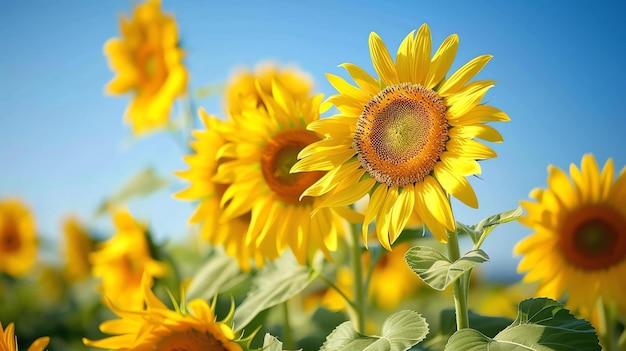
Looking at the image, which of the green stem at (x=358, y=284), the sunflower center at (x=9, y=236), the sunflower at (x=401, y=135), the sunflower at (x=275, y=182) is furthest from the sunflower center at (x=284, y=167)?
the sunflower center at (x=9, y=236)

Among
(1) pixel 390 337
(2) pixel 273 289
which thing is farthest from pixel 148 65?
(1) pixel 390 337

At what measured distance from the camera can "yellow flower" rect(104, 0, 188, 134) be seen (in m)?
1.93

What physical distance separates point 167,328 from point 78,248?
2.16 m

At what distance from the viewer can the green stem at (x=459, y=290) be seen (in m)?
0.92

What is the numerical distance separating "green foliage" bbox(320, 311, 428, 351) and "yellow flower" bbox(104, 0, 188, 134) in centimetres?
113

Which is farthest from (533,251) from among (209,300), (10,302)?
(10,302)

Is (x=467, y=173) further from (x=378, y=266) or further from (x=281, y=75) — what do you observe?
(x=378, y=266)

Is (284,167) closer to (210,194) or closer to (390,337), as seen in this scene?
(210,194)

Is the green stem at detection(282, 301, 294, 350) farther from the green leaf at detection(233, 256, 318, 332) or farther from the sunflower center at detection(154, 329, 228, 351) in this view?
the sunflower center at detection(154, 329, 228, 351)

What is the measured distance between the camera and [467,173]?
0.85 m

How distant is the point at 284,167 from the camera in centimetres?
124

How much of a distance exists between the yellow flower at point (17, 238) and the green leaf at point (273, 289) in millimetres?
2348

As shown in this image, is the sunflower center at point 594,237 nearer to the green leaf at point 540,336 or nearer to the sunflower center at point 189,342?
the green leaf at point 540,336

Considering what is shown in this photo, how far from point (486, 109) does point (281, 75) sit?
4.19 ft
